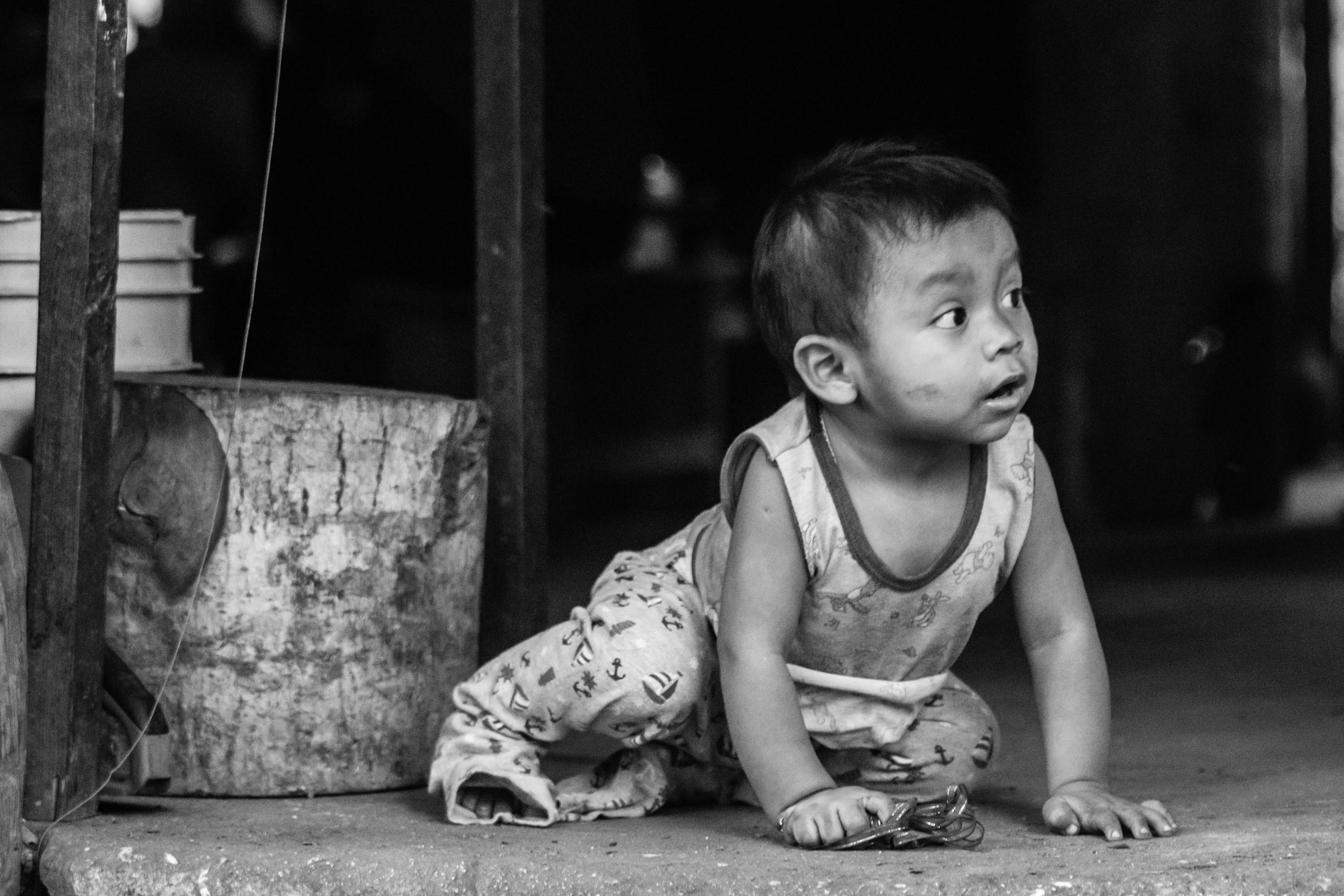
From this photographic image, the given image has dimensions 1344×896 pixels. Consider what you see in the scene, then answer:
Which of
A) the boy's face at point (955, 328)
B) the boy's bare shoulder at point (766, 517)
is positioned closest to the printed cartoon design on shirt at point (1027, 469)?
the boy's face at point (955, 328)

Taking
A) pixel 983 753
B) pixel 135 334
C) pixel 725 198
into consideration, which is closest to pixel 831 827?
pixel 983 753

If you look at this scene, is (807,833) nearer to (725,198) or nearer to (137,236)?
(137,236)

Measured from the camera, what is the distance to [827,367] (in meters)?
2.32

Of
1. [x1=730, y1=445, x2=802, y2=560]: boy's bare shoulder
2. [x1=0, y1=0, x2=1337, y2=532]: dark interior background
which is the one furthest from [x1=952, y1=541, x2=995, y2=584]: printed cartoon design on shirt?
[x1=0, y1=0, x2=1337, y2=532]: dark interior background

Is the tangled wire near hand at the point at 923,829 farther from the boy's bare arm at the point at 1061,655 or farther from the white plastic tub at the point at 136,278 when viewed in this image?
the white plastic tub at the point at 136,278

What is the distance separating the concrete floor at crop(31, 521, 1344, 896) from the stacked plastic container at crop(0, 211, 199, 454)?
30.9 inches

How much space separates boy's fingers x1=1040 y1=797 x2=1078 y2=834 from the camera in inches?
87.8

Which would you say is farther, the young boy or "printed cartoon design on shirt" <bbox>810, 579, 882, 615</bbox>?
"printed cartoon design on shirt" <bbox>810, 579, 882, 615</bbox>

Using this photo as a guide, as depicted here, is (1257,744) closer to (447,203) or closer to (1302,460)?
(447,203)

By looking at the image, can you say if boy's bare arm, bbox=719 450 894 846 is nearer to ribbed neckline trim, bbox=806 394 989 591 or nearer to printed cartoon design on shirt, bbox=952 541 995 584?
ribbed neckline trim, bbox=806 394 989 591

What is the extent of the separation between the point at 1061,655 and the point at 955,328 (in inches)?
19.1

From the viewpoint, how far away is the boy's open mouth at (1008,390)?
221 centimetres

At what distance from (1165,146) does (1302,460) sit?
6342mm

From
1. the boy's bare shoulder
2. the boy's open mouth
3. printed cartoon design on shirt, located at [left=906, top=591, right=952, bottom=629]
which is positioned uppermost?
the boy's open mouth
